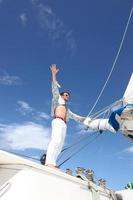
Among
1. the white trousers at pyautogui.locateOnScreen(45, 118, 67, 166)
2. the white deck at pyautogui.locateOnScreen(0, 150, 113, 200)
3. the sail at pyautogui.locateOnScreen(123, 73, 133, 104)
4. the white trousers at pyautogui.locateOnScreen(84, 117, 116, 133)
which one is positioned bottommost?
the white deck at pyautogui.locateOnScreen(0, 150, 113, 200)

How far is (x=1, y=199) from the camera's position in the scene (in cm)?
435

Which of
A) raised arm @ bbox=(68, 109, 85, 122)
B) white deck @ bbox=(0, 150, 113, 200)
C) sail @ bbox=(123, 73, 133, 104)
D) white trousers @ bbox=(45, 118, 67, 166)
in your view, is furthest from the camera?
sail @ bbox=(123, 73, 133, 104)

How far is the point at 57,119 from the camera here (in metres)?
8.63

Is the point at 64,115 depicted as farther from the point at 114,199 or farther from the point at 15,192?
the point at 15,192

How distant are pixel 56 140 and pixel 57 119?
749 mm

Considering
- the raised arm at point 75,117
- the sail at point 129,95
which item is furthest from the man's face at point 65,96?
the sail at point 129,95

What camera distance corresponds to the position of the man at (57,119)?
7.74m

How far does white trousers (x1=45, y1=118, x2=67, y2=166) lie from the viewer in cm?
767

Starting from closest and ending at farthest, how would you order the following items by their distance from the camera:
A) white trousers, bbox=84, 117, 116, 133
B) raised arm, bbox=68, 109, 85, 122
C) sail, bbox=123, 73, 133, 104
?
white trousers, bbox=84, 117, 116, 133 < raised arm, bbox=68, 109, 85, 122 < sail, bbox=123, 73, 133, 104

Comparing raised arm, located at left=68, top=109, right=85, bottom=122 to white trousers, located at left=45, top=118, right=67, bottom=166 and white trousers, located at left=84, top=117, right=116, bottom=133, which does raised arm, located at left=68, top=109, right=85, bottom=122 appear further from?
white trousers, located at left=45, top=118, right=67, bottom=166

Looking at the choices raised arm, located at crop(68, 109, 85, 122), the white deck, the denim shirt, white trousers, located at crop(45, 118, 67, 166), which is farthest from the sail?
the white deck

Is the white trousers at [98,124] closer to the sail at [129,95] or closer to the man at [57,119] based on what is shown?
the man at [57,119]

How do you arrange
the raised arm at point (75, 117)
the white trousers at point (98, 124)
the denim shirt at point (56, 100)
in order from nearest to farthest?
1. the denim shirt at point (56, 100)
2. the white trousers at point (98, 124)
3. the raised arm at point (75, 117)

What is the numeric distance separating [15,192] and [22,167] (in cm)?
45
